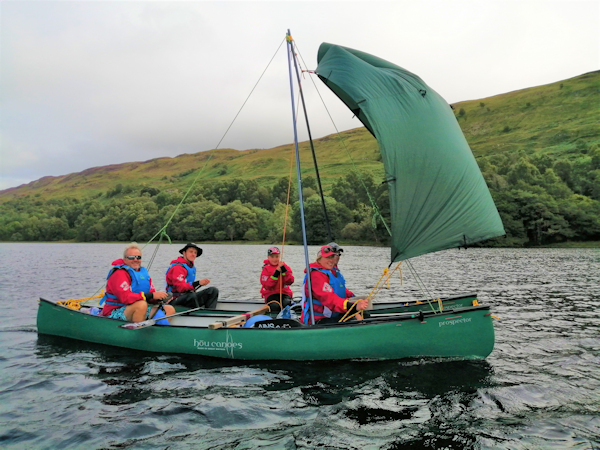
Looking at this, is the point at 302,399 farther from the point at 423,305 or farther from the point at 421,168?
the point at 421,168

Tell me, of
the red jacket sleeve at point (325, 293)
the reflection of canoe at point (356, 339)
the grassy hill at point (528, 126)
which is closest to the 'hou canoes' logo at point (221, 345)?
the reflection of canoe at point (356, 339)

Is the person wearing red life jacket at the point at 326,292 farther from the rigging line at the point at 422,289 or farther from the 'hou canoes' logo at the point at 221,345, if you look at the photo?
the 'hou canoes' logo at the point at 221,345

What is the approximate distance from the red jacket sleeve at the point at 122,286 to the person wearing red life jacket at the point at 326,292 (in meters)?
3.83

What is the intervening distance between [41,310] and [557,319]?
14.5 metres

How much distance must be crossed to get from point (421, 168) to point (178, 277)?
688cm

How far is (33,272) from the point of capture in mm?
28844

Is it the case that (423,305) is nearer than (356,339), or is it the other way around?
(356,339)

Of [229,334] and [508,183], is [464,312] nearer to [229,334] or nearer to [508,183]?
[229,334]

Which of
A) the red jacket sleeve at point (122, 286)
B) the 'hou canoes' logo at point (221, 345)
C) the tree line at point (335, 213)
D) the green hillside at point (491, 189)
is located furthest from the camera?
the green hillside at point (491, 189)

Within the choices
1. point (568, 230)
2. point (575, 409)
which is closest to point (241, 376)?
point (575, 409)

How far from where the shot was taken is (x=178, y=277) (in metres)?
11.1

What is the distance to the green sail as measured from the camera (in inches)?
302

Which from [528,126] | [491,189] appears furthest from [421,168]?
[528,126]

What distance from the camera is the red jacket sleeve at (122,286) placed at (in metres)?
8.99
